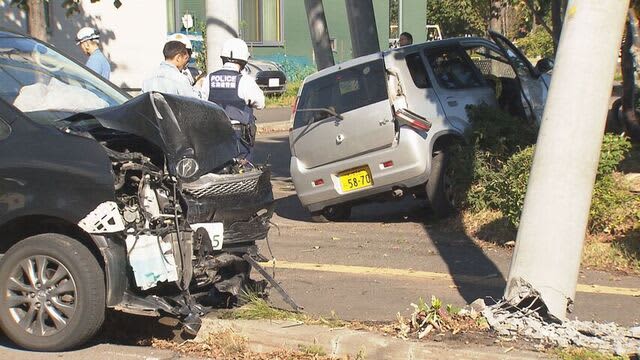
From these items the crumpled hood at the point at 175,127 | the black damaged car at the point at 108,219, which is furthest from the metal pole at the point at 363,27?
the black damaged car at the point at 108,219

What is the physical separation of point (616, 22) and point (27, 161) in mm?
3620

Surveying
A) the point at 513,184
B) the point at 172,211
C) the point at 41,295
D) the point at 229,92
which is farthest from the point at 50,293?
the point at 513,184

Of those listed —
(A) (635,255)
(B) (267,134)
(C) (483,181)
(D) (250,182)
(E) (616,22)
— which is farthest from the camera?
(B) (267,134)

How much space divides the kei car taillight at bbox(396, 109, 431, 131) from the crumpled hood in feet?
12.3

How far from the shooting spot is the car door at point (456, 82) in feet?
33.4

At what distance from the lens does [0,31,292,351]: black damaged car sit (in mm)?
5559

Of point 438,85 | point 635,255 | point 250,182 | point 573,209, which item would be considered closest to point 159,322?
point 250,182

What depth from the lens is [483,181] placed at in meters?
9.77

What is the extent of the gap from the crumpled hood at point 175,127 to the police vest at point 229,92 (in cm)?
278

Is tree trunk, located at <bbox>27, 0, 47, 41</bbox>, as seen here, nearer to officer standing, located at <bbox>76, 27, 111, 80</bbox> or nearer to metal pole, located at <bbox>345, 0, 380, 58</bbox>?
officer standing, located at <bbox>76, 27, 111, 80</bbox>

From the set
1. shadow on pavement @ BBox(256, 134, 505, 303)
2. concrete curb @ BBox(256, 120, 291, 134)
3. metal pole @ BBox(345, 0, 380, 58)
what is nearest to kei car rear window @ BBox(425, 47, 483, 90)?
shadow on pavement @ BBox(256, 134, 505, 303)

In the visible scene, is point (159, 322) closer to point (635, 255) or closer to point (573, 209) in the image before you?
point (573, 209)

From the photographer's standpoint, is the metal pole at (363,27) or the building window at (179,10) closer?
the metal pole at (363,27)

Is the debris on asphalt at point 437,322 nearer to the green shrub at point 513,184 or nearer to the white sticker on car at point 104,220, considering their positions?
the white sticker on car at point 104,220
